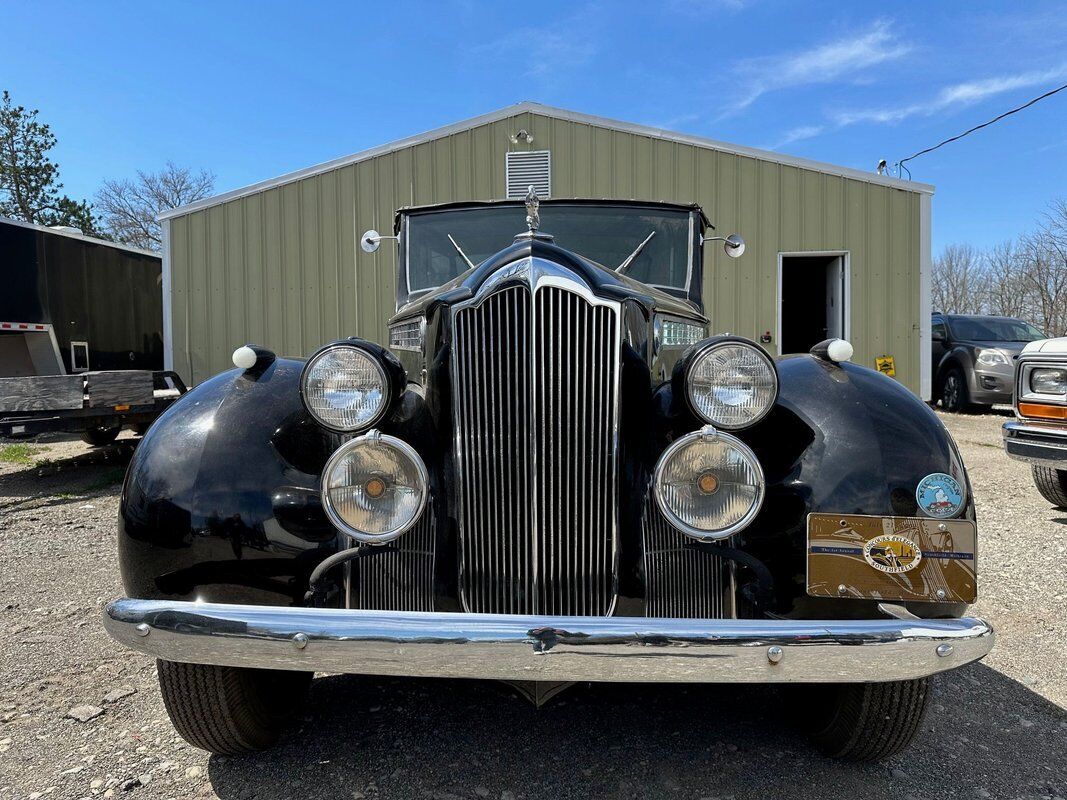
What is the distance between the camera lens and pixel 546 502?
5.99ft

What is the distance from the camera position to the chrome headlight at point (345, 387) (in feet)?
6.07

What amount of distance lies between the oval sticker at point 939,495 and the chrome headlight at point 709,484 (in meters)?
0.48

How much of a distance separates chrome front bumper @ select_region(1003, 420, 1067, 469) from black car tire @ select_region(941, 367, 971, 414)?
24.7 feet

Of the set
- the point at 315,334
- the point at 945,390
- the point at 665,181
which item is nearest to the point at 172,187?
the point at 315,334

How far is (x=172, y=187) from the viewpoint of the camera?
30.9m

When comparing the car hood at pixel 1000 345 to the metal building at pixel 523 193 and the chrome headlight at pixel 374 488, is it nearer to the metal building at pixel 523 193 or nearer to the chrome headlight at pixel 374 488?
the metal building at pixel 523 193

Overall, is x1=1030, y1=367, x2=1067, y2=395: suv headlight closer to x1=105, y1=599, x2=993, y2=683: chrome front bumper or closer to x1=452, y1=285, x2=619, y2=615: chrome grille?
x1=105, y1=599, x2=993, y2=683: chrome front bumper

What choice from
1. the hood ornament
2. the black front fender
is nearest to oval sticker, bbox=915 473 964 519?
the hood ornament

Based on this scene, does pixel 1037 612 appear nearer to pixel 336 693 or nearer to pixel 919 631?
pixel 919 631

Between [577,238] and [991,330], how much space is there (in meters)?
12.1

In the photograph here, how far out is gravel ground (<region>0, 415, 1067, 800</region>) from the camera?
1944mm

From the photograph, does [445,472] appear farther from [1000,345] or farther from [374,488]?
[1000,345]

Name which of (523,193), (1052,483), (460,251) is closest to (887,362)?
(1052,483)

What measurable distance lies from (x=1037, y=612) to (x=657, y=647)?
2.91 meters
